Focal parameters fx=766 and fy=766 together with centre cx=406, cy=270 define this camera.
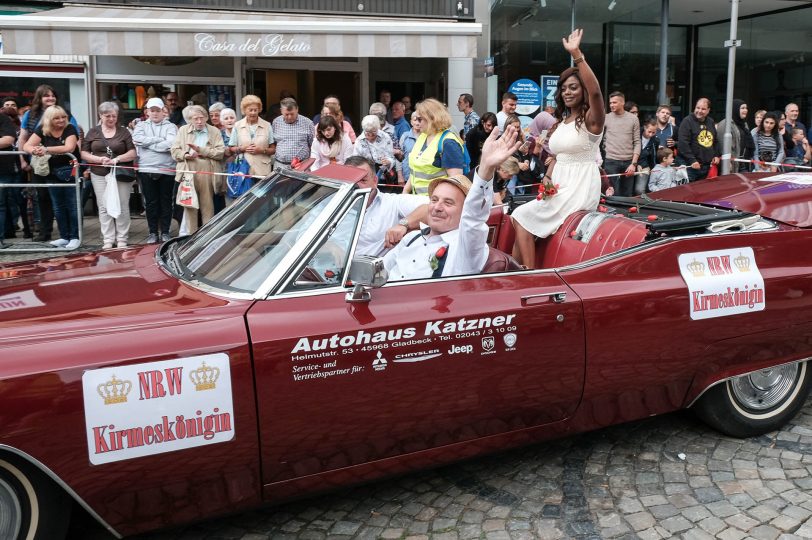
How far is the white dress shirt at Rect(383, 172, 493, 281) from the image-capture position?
3.62 metres

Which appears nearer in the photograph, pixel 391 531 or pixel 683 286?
pixel 391 531

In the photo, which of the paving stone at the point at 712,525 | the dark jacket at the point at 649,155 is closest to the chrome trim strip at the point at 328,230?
the paving stone at the point at 712,525

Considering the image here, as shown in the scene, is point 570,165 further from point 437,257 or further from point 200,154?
point 200,154

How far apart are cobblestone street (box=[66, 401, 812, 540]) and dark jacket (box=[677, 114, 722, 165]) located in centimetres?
698

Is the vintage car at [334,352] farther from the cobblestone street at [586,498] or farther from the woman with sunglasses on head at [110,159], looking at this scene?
the woman with sunglasses on head at [110,159]

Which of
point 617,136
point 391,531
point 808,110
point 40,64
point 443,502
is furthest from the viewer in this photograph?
point 808,110

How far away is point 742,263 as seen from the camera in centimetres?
383

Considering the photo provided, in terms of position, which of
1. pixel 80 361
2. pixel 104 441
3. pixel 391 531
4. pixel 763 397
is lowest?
pixel 391 531

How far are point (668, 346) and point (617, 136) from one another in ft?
23.0

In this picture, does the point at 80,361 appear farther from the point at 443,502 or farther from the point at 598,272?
the point at 598,272

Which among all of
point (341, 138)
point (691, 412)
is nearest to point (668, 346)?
point (691, 412)

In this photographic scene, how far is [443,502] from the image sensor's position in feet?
11.6

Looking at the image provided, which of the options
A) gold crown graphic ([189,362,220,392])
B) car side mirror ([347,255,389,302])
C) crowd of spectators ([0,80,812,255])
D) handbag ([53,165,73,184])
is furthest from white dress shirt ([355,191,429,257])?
handbag ([53,165,73,184])

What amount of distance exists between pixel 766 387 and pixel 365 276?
2.45m
